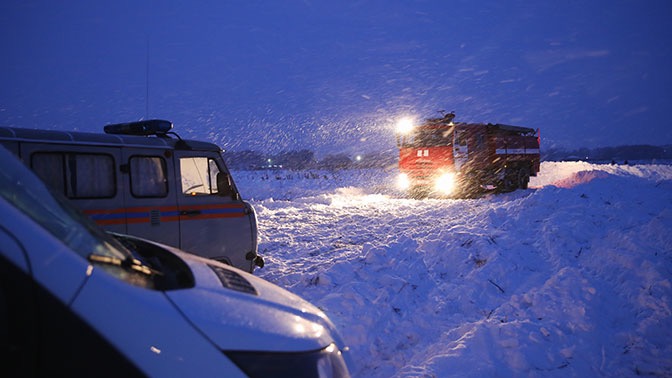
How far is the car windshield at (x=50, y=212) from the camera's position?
1451 millimetres

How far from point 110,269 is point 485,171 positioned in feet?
59.8

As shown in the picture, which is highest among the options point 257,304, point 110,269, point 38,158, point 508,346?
point 38,158

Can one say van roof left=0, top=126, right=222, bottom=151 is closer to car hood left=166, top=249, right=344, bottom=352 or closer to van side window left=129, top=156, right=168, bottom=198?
van side window left=129, top=156, right=168, bottom=198

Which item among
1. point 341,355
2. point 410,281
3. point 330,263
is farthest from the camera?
point 330,263

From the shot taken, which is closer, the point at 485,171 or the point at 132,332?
the point at 132,332

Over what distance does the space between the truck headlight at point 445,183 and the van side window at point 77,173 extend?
13.6 meters

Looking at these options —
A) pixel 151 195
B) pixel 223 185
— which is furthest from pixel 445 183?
pixel 151 195


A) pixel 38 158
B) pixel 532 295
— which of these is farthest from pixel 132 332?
pixel 532 295

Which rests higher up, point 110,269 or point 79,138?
point 79,138

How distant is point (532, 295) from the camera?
5074 millimetres

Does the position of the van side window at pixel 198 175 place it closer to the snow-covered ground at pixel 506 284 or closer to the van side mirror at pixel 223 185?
the van side mirror at pixel 223 185

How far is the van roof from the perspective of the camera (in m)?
4.24

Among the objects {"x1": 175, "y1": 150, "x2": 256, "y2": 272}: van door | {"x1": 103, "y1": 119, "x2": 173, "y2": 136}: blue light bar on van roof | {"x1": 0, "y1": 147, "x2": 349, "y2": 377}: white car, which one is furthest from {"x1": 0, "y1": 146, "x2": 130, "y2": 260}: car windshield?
{"x1": 103, "y1": 119, "x2": 173, "y2": 136}: blue light bar on van roof

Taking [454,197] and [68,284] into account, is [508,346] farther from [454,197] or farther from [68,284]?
[454,197]
